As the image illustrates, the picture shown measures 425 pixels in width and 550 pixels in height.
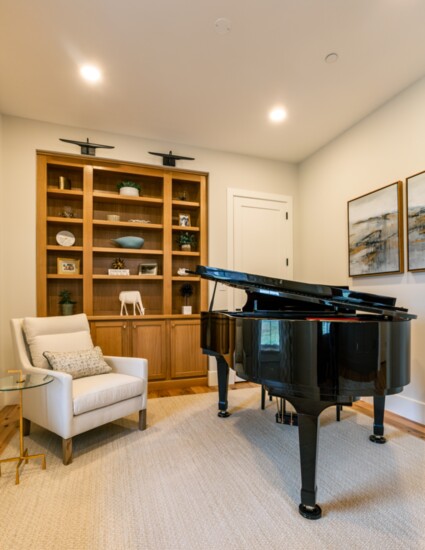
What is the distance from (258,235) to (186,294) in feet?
4.25

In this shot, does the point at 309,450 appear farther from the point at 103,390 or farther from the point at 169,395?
the point at 169,395

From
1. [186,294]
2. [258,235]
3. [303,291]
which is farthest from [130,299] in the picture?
[303,291]

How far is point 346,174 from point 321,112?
78cm

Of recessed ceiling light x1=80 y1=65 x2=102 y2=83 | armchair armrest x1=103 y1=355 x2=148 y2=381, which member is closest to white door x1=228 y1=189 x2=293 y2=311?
armchair armrest x1=103 y1=355 x2=148 y2=381

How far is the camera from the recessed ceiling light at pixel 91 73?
2.54 metres

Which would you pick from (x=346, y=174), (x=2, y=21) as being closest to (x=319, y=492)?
(x=346, y=174)

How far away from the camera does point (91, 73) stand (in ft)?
8.52

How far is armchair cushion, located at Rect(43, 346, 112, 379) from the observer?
2393 mm

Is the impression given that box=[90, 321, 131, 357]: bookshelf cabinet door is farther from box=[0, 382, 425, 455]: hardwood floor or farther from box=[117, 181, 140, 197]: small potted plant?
box=[117, 181, 140, 197]: small potted plant

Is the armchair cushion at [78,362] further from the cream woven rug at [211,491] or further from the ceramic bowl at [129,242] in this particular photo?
the ceramic bowl at [129,242]

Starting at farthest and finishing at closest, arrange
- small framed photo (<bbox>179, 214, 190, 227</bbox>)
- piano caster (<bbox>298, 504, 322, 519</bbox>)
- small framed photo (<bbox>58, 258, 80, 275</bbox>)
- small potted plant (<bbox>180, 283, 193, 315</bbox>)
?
small framed photo (<bbox>179, 214, 190, 227</bbox>) < small potted plant (<bbox>180, 283, 193, 315</bbox>) < small framed photo (<bbox>58, 258, 80, 275</bbox>) < piano caster (<bbox>298, 504, 322, 519</bbox>)

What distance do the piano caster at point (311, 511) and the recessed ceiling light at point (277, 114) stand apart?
3.31 metres

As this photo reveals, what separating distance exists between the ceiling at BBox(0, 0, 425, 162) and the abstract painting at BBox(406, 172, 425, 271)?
93cm

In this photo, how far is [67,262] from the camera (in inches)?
141
